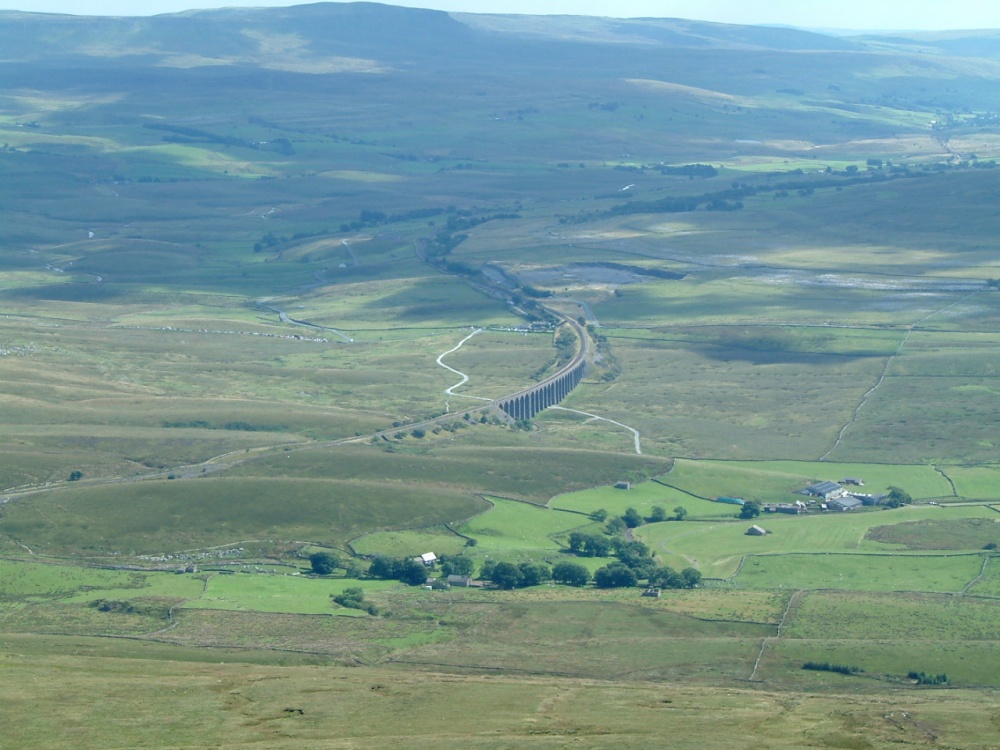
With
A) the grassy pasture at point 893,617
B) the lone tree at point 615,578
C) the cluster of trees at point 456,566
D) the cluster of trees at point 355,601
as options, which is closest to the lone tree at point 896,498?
the grassy pasture at point 893,617

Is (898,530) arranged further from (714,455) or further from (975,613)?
(714,455)

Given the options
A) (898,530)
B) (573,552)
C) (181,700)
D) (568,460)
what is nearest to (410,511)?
(573,552)

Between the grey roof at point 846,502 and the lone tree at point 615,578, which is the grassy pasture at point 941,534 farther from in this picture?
the lone tree at point 615,578

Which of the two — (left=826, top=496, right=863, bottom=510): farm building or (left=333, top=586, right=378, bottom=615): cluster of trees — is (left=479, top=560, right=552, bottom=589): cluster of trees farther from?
(left=826, top=496, right=863, bottom=510): farm building

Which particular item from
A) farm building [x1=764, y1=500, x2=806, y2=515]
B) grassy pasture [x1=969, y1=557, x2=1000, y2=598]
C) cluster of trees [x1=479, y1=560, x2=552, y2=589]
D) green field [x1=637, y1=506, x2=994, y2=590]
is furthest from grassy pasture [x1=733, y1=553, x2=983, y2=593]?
farm building [x1=764, y1=500, x2=806, y2=515]

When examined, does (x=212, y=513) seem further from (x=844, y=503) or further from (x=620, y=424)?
(x=620, y=424)

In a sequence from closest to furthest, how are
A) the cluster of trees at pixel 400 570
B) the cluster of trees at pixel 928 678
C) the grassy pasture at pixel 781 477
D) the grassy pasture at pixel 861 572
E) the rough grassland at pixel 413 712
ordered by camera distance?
the rough grassland at pixel 413 712 → the cluster of trees at pixel 928 678 → the grassy pasture at pixel 861 572 → the cluster of trees at pixel 400 570 → the grassy pasture at pixel 781 477

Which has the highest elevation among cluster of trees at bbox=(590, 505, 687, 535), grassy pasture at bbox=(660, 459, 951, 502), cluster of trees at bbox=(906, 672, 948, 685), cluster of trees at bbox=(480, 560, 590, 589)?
cluster of trees at bbox=(906, 672, 948, 685)

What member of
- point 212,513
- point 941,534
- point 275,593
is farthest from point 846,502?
point 275,593

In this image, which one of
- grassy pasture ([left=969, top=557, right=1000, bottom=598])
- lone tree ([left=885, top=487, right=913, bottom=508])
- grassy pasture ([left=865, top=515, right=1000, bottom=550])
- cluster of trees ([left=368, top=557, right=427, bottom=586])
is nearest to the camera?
grassy pasture ([left=969, top=557, right=1000, bottom=598])
